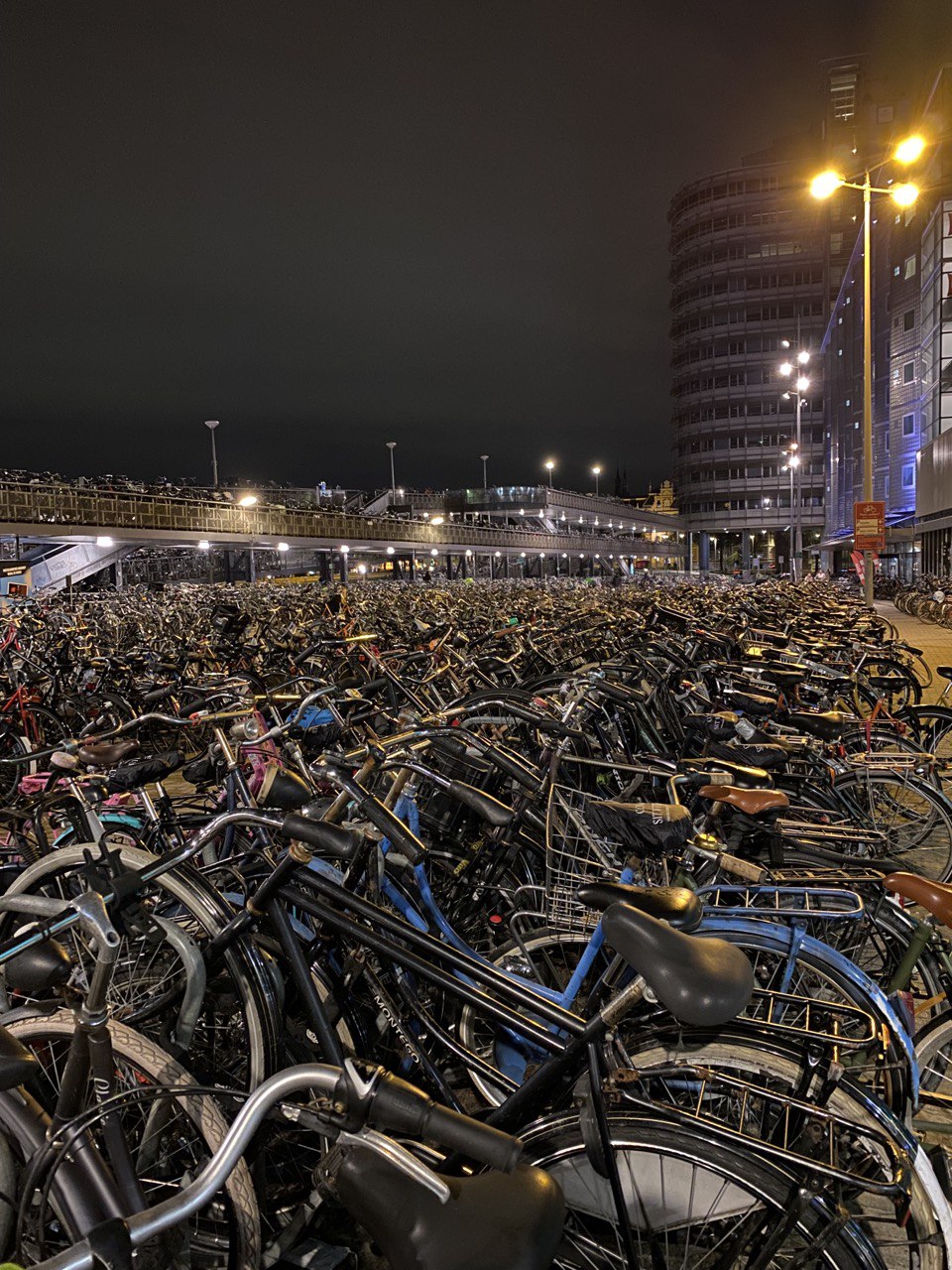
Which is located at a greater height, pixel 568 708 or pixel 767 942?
pixel 568 708

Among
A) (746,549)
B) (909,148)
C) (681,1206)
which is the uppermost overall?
(909,148)

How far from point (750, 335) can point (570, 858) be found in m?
90.7

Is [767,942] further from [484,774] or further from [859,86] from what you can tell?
[859,86]

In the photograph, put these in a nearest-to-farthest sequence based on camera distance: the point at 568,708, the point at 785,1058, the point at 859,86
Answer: the point at 785,1058 < the point at 568,708 < the point at 859,86

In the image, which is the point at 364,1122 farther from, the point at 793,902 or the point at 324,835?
the point at 793,902

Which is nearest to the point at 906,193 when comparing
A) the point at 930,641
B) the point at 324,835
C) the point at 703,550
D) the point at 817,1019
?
the point at 930,641

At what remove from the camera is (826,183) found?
1443 cm

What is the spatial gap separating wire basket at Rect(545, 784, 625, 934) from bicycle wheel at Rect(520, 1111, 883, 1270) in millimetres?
1004

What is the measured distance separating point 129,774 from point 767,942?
209cm

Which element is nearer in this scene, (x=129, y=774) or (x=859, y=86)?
(x=129, y=774)

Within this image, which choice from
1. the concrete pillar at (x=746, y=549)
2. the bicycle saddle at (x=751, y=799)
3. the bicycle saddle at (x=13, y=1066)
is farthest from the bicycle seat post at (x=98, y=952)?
the concrete pillar at (x=746, y=549)

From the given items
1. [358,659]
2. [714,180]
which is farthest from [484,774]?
[714,180]

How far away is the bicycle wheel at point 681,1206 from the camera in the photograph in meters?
1.58

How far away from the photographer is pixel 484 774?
341 cm
